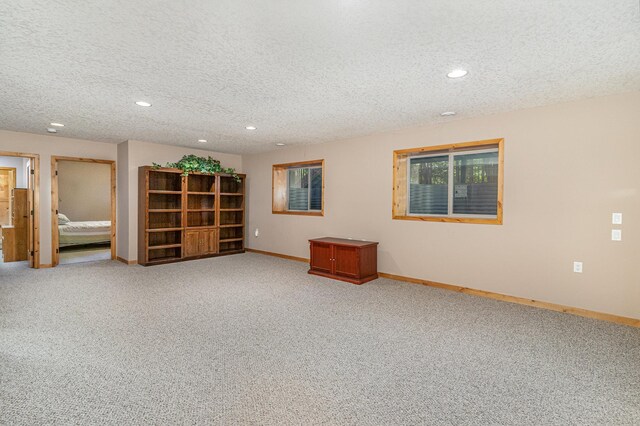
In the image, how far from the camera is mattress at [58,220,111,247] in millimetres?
7789

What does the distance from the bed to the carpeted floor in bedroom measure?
384 cm

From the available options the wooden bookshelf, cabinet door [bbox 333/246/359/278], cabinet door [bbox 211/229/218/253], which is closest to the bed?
the wooden bookshelf

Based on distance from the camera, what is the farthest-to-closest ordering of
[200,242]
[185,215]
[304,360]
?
[200,242] < [185,215] < [304,360]

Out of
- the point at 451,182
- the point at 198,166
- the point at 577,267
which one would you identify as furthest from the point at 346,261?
the point at 198,166

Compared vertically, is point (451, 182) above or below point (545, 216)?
above

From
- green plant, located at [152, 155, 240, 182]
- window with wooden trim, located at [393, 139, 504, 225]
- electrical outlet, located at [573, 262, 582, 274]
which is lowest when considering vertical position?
electrical outlet, located at [573, 262, 582, 274]

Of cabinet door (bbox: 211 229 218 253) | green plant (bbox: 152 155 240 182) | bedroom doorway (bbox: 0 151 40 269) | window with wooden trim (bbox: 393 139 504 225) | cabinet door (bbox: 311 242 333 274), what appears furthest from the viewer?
cabinet door (bbox: 211 229 218 253)

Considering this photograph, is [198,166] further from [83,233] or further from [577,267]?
[577,267]

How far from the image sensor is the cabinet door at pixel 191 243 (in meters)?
6.83

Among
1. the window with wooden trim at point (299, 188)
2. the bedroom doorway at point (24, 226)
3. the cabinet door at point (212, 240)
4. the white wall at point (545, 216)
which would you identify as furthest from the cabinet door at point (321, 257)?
the bedroom doorway at point (24, 226)

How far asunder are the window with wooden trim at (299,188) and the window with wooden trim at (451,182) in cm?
172

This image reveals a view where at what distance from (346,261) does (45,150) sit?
18.6 ft

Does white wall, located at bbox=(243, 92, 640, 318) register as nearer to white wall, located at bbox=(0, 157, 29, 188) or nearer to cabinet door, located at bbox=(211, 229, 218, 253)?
cabinet door, located at bbox=(211, 229, 218, 253)

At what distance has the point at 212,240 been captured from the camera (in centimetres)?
730
